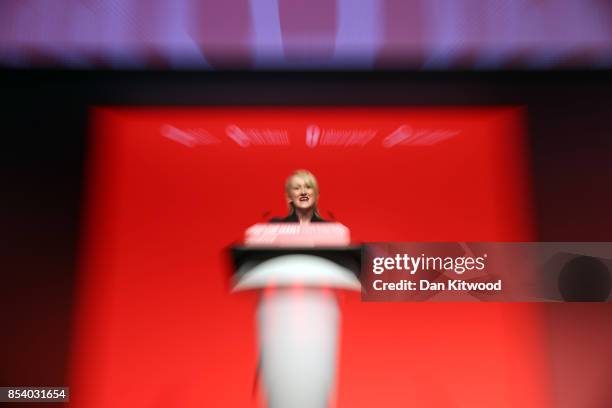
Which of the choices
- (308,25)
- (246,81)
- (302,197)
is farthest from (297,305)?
(246,81)

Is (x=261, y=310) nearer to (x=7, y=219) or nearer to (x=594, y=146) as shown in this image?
(x=7, y=219)

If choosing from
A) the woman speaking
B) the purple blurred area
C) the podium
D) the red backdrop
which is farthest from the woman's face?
the purple blurred area

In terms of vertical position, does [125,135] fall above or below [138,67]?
below

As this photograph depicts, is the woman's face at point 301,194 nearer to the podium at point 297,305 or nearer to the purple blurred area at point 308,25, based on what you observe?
the podium at point 297,305

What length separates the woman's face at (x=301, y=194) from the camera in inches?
83.4

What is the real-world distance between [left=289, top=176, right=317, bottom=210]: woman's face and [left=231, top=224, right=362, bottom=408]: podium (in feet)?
1.39

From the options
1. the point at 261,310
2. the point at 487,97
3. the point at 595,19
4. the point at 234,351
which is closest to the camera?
the point at 261,310

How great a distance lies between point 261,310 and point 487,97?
2.01 m

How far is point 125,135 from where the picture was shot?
2.86m

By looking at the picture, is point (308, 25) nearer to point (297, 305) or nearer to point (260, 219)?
point (260, 219)

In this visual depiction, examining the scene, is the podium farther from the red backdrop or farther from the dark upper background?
the dark upper background

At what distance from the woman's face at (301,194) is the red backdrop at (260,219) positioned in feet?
2.07

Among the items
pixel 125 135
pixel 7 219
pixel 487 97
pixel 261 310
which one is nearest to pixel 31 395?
pixel 7 219

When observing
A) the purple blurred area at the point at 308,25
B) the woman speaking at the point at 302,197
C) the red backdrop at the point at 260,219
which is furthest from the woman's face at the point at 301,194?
the purple blurred area at the point at 308,25
